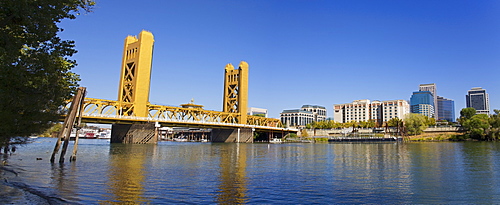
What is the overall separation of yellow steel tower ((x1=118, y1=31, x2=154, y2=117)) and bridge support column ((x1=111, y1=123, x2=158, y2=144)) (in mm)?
5074

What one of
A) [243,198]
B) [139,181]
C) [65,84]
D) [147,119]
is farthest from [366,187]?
[147,119]

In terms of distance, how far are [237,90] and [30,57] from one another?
136 m

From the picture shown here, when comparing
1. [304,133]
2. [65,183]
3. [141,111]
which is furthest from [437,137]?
[65,183]

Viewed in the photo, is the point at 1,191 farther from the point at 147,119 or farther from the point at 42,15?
the point at 147,119

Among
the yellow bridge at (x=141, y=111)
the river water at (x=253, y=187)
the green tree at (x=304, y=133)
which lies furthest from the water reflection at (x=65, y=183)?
the green tree at (x=304, y=133)

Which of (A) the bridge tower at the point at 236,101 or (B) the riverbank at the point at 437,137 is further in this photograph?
(A) the bridge tower at the point at 236,101

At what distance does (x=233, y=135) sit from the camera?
132875mm

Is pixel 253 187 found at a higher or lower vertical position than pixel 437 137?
lower

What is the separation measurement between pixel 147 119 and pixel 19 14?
8905cm

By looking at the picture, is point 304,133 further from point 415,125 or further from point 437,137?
point 437,137

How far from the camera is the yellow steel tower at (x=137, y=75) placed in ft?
338

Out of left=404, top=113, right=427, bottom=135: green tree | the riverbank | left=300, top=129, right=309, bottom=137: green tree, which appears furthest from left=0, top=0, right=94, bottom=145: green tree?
left=300, top=129, right=309, bottom=137: green tree

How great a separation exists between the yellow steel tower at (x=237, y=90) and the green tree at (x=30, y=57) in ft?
407

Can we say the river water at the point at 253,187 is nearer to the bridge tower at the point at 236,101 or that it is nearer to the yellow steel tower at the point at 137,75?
the yellow steel tower at the point at 137,75
